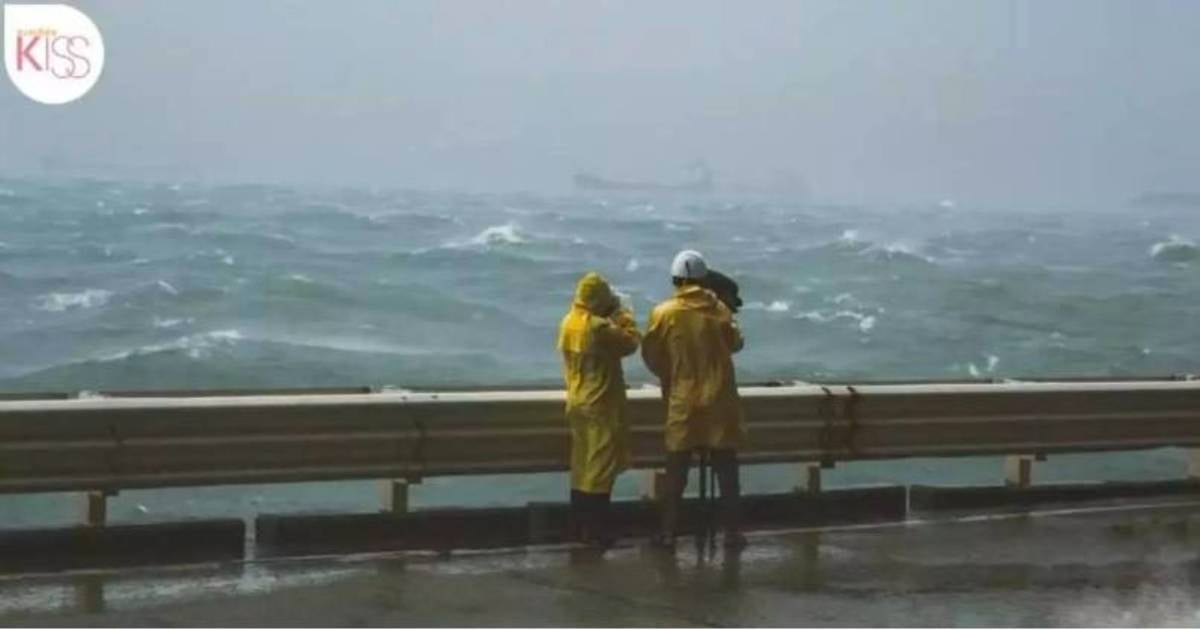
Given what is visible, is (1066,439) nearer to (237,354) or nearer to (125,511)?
(125,511)

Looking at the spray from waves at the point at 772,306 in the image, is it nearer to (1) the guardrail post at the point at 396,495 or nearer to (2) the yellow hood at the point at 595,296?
(2) the yellow hood at the point at 595,296

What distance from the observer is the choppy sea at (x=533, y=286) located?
16.9 m

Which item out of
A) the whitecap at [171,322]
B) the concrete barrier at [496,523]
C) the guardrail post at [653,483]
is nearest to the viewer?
the concrete barrier at [496,523]

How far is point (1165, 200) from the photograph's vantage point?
18.7 m

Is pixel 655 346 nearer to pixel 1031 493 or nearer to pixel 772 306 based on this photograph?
pixel 1031 493

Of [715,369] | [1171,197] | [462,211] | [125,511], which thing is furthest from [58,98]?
[1171,197]

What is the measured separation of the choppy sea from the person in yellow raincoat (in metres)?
4.64

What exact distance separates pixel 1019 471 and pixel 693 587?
4012mm

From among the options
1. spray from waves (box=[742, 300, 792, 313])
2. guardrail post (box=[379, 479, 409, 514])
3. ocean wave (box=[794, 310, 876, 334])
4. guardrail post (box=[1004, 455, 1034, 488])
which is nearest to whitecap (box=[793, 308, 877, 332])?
ocean wave (box=[794, 310, 876, 334])

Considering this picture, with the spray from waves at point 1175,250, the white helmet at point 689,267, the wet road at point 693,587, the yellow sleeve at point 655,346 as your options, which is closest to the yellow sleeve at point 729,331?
the white helmet at point 689,267

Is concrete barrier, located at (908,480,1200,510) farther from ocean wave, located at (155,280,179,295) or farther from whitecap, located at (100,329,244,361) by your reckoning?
ocean wave, located at (155,280,179,295)

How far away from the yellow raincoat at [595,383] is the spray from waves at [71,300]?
6312 mm

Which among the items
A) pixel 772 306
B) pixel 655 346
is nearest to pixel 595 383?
pixel 655 346

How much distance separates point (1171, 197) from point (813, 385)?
6762mm
